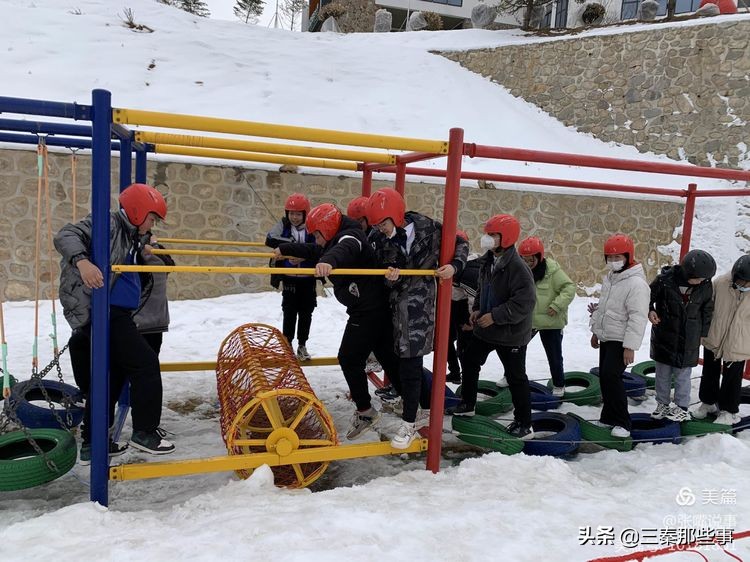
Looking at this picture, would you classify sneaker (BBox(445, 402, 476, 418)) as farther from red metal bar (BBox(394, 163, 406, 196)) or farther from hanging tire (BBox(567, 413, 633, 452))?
red metal bar (BBox(394, 163, 406, 196))

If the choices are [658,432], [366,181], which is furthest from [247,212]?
[658,432]

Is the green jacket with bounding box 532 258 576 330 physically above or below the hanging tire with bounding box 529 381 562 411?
above

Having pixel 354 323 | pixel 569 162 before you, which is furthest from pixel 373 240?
pixel 569 162

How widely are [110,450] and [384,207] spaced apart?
8.14 feet

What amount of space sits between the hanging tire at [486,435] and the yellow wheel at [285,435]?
3.45 feet

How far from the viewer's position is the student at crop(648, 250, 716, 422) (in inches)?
179

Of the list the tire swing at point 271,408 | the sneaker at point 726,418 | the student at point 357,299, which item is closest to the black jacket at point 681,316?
the sneaker at point 726,418

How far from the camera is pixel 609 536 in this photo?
2865 millimetres

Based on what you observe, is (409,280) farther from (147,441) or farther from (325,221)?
(147,441)

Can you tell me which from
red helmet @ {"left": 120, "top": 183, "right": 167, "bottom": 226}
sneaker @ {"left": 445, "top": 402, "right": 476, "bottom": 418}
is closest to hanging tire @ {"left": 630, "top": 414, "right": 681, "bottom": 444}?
sneaker @ {"left": 445, "top": 402, "right": 476, "bottom": 418}

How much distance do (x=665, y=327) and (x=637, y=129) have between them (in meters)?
10.4

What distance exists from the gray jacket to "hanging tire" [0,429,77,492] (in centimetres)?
72

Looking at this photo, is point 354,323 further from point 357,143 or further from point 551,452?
point 551,452

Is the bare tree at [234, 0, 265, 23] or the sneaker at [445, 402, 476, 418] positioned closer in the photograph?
the sneaker at [445, 402, 476, 418]
